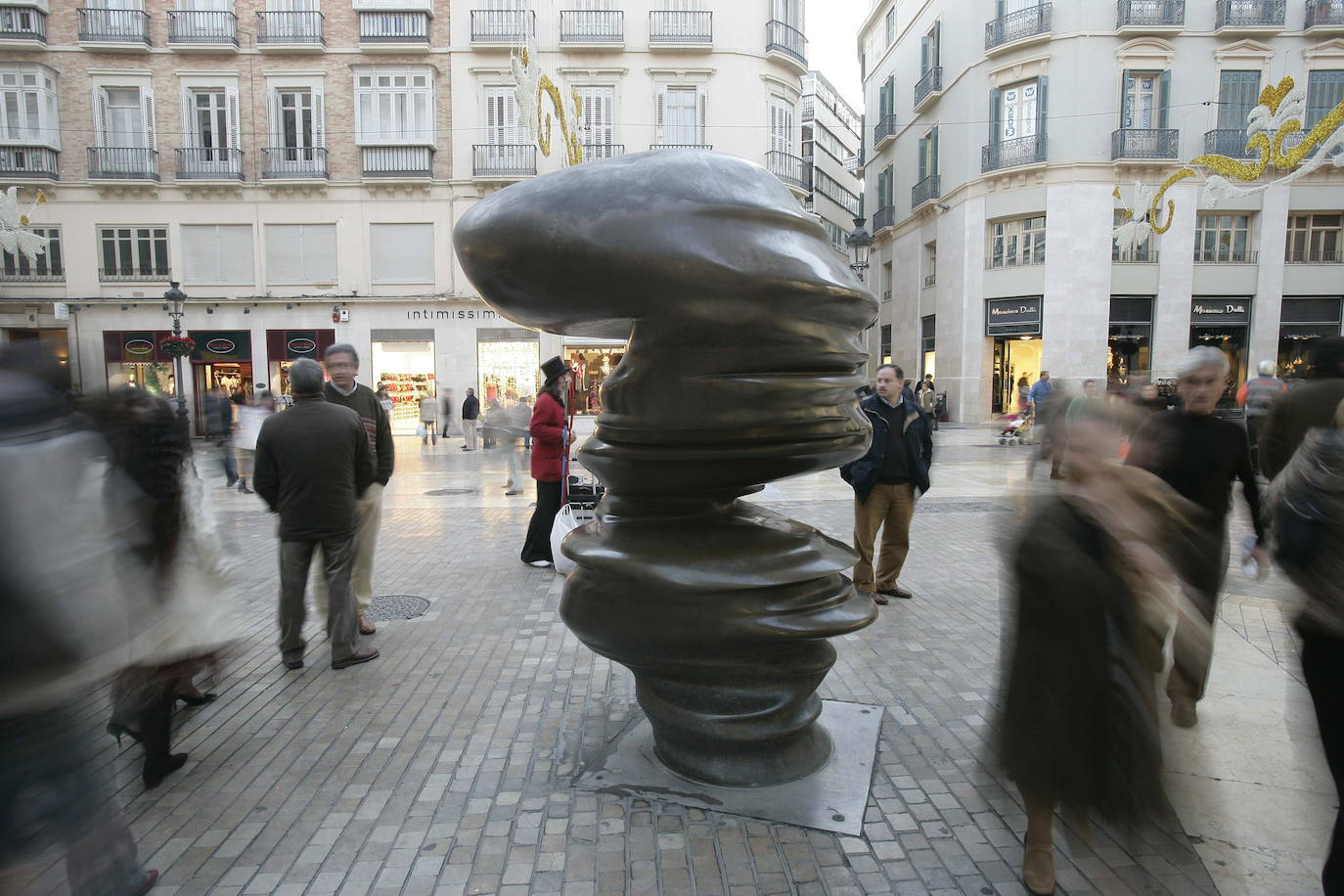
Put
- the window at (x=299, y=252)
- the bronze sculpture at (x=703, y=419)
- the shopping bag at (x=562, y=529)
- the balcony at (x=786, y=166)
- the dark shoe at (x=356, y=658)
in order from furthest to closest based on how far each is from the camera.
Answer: the balcony at (x=786, y=166)
the window at (x=299, y=252)
the shopping bag at (x=562, y=529)
the dark shoe at (x=356, y=658)
the bronze sculpture at (x=703, y=419)

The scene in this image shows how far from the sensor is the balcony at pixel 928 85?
29969 mm

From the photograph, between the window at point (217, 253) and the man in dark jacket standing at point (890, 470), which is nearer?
the man in dark jacket standing at point (890, 470)

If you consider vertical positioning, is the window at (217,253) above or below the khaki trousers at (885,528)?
above

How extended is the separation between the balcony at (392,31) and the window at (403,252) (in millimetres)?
5921

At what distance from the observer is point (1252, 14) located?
1007 inches

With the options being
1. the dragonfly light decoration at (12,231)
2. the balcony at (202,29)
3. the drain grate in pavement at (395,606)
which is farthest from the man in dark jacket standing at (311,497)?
the balcony at (202,29)

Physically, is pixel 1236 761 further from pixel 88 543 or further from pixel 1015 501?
pixel 88 543

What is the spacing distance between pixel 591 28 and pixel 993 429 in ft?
63.2

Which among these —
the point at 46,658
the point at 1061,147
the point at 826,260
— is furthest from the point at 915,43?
the point at 46,658

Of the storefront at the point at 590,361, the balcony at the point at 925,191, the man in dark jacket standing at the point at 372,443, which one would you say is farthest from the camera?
the balcony at the point at 925,191

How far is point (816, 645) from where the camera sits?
3.29 metres

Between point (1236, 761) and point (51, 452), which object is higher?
point (51, 452)

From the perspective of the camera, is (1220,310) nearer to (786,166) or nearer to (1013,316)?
(1013,316)

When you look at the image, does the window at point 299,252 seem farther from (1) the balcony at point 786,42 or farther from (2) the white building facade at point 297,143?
(1) the balcony at point 786,42
